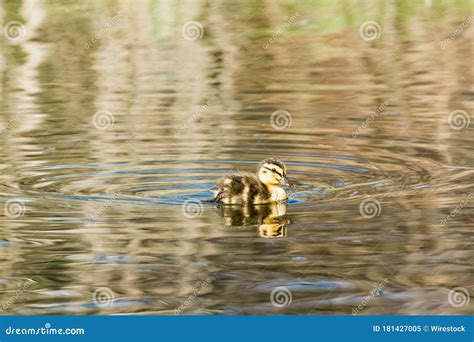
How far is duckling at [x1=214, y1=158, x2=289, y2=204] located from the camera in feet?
37.0

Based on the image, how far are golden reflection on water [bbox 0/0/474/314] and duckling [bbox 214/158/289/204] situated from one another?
176mm

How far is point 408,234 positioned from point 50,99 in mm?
8134

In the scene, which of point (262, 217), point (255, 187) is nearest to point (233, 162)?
point (255, 187)

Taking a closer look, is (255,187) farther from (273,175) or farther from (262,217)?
(262,217)

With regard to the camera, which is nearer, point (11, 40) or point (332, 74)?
point (332, 74)

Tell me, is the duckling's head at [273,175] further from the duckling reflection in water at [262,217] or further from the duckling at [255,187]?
the duckling reflection in water at [262,217]

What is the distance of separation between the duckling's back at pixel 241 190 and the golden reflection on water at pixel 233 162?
157 millimetres

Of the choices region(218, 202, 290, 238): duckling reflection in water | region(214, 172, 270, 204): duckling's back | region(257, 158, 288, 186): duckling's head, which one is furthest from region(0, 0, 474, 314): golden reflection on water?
region(257, 158, 288, 186): duckling's head

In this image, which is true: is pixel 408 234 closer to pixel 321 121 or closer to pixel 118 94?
pixel 321 121

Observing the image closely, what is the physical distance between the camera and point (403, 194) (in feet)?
37.2

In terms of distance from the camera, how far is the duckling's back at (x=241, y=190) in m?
11.3

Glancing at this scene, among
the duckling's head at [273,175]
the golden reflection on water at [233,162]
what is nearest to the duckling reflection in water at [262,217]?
the golden reflection on water at [233,162]

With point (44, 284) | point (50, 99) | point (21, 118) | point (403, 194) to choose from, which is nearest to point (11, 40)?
point (50, 99)

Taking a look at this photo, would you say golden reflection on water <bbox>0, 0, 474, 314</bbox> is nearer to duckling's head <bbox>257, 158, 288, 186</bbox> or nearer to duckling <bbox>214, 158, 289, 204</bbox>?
duckling <bbox>214, 158, 289, 204</bbox>
